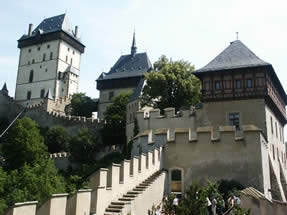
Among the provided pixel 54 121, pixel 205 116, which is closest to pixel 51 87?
pixel 54 121

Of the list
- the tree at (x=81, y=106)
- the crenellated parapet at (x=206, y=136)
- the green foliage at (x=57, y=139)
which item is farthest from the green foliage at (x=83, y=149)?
the crenellated parapet at (x=206, y=136)

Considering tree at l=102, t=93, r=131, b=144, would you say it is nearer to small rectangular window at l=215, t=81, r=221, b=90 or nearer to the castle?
the castle

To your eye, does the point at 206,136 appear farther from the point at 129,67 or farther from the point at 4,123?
the point at 4,123

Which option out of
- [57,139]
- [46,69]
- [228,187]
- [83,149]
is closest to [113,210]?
[228,187]

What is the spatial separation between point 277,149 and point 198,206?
17445 mm

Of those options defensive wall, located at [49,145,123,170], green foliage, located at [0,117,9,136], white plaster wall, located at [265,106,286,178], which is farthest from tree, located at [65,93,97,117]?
white plaster wall, located at [265,106,286,178]

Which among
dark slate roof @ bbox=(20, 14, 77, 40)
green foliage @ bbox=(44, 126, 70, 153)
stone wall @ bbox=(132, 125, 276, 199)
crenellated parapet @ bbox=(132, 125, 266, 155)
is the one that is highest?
dark slate roof @ bbox=(20, 14, 77, 40)

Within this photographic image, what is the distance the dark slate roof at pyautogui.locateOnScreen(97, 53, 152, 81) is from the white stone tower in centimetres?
1438

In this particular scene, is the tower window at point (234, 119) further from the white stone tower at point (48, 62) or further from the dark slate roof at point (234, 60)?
the white stone tower at point (48, 62)

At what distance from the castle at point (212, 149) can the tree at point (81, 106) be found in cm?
3379

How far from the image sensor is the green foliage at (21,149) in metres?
40.8

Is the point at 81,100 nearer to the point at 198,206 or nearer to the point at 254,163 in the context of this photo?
the point at 254,163

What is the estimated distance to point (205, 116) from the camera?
26.4m

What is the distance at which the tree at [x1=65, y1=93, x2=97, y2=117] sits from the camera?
61.2 meters
